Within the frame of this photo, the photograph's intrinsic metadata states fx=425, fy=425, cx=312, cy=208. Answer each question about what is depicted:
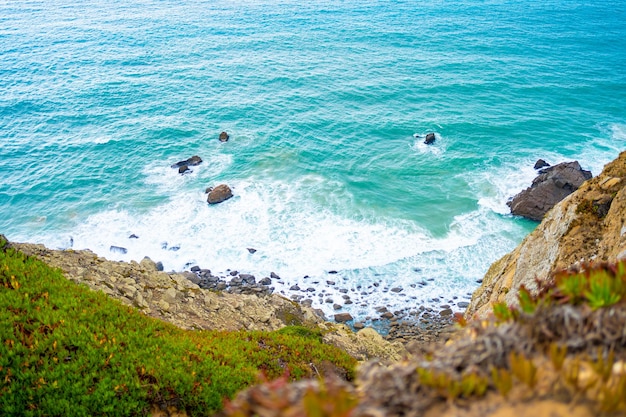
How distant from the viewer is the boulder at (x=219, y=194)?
49531 millimetres

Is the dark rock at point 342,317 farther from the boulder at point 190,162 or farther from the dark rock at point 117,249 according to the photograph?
the boulder at point 190,162

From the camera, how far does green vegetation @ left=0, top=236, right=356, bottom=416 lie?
10664mm

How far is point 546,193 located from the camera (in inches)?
1774

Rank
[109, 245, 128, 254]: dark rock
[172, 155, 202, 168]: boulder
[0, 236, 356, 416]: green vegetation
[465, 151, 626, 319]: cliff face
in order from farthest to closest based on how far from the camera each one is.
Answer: [172, 155, 202, 168]: boulder, [109, 245, 128, 254]: dark rock, [465, 151, 626, 319]: cliff face, [0, 236, 356, 416]: green vegetation

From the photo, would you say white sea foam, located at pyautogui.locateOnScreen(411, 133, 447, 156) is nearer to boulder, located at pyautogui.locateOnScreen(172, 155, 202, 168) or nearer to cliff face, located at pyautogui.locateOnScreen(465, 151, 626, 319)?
boulder, located at pyautogui.locateOnScreen(172, 155, 202, 168)

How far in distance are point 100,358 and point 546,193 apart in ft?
150

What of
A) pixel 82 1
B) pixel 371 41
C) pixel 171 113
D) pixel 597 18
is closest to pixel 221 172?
pixel 171 113

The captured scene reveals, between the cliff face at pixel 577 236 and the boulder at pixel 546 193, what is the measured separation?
2752 centimetres

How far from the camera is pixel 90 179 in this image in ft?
176

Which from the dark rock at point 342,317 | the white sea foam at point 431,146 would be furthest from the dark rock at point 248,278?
the white sea foam at point 431,146

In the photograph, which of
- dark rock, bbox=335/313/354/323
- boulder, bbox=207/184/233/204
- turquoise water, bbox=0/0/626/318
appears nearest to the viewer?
dark rock, bbox=335/313/354/323

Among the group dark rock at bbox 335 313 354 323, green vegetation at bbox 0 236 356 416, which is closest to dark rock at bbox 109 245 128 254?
dark rock at bbox 335 313 354 323

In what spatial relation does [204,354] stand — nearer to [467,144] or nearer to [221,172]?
[221,172]

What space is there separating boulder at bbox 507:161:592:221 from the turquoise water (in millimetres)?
1398
